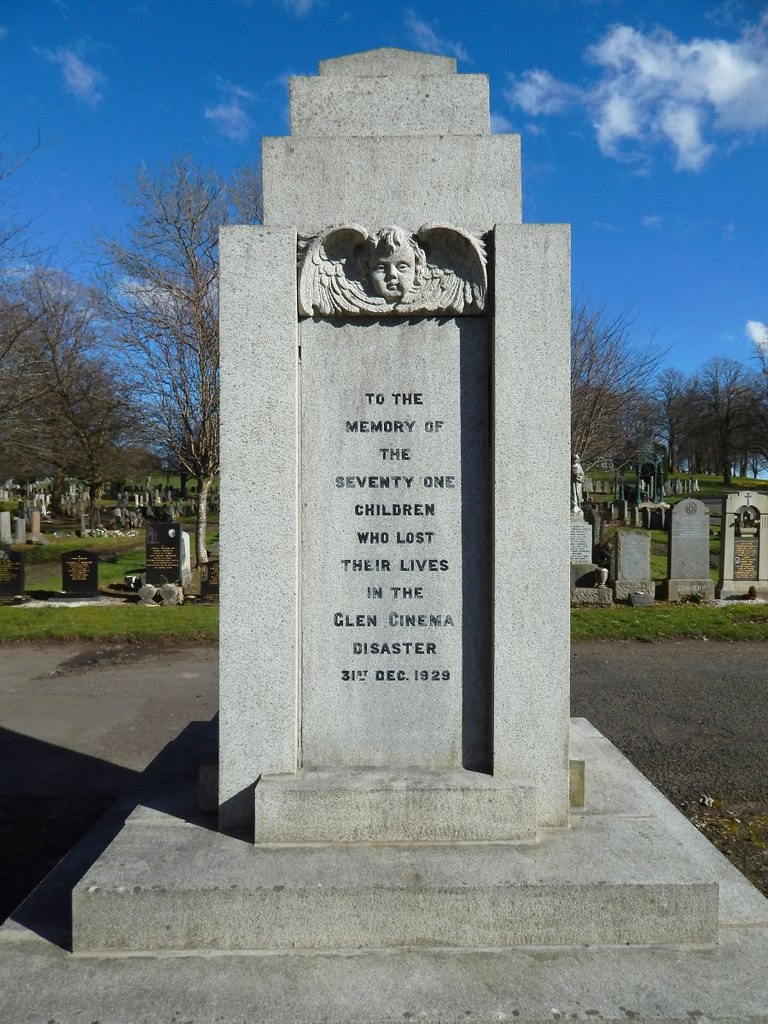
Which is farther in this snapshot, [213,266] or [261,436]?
[213,266]

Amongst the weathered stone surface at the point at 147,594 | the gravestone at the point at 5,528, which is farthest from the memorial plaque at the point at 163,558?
the gravestone at the point at 5,528

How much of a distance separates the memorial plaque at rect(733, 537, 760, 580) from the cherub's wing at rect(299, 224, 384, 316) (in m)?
14.0

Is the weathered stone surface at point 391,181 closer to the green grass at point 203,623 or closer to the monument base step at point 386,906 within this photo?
the monument base step at point 386,906

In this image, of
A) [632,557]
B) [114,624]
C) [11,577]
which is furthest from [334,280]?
[11,577]

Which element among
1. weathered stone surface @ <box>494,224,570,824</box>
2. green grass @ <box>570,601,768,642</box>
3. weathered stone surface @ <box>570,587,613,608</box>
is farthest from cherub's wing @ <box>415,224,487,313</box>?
weathered stone surface @ <box>570,587,613,608</box>

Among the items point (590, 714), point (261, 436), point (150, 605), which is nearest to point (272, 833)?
point (261, 436)

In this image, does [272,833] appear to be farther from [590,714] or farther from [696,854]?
[590,714]

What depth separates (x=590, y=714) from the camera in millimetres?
7328

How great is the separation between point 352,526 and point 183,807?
1718mm

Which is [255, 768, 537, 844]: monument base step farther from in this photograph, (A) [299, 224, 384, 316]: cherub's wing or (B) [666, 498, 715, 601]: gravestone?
(B) [666, 498, 715, 601]: gravestone

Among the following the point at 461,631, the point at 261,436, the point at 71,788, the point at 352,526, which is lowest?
the point at 71,788

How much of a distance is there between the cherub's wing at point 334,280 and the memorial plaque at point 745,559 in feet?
45.9

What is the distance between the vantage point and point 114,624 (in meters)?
11.7

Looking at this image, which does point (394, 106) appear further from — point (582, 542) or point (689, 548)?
point (689, 548)
